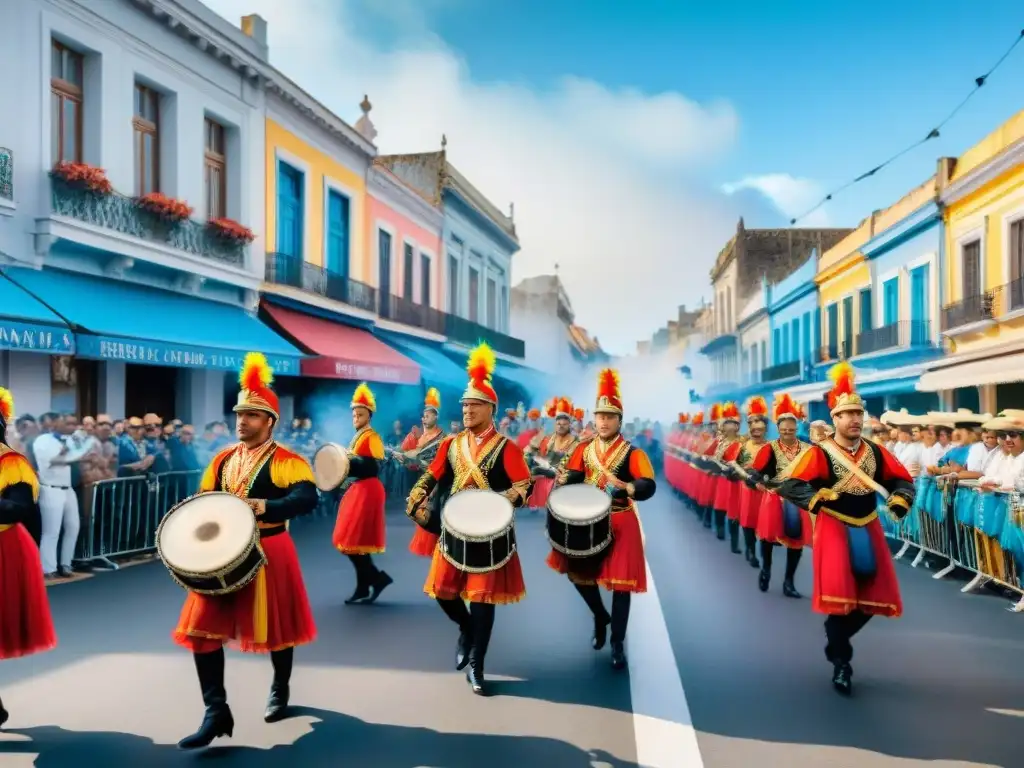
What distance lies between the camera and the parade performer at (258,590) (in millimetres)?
5133

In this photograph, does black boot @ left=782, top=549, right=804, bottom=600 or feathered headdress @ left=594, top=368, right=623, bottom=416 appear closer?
feathered headdress @ left=594, top=368, right=623, bottom=416

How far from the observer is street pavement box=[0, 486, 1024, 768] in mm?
5035

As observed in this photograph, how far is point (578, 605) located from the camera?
917 centimetres

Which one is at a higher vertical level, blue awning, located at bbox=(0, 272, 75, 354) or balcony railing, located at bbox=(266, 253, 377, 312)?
balcony railing, located at bbox=(266, 253, 377, 312)

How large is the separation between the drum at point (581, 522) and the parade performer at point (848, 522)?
1235 millimetres

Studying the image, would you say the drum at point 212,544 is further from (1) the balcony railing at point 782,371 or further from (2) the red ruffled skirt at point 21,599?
(1) the balcony railing at point 782,371

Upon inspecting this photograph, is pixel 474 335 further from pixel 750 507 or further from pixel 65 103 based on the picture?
pixel 750 507

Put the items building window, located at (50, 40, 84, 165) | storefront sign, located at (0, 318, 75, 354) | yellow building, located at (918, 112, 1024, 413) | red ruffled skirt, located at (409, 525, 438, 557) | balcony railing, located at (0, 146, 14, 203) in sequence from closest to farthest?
1. red ruffled skirt, located at (409, 525, 438, 557)
2. storefront sign, located at (0, 318, 75, 354)
3. balcony railing, located at (0, 146, 14, 203)
4. building window, located at (50, 40, 84, 165)
5. yellow building, located at (918, 112, 1024, 413)

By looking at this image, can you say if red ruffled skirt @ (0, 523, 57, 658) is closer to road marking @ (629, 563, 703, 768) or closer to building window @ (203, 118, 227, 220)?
road marking @ (629, 563, 703, 768)

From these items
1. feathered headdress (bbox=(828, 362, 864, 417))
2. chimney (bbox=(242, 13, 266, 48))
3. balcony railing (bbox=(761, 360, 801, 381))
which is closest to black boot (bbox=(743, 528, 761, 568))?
feathered headdress (bbox=(828, 362, 864, 417))

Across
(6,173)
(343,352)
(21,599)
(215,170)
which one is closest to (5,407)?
(21,599)

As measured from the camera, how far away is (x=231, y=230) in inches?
721

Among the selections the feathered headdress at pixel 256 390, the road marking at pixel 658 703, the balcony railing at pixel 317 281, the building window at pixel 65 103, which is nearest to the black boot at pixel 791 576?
the road marking at pixel 658 703

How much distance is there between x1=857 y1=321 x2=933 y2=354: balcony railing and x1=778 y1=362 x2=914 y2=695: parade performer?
19.8 m
